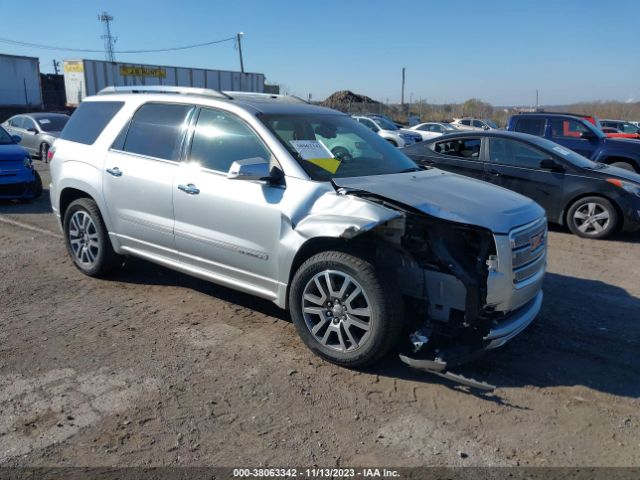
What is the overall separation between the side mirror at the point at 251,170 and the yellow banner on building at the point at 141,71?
33.7 m

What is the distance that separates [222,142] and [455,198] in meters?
1.96

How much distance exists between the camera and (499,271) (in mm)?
3547

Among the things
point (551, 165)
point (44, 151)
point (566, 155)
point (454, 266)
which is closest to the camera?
point (454, 266)

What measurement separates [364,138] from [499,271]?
206cm

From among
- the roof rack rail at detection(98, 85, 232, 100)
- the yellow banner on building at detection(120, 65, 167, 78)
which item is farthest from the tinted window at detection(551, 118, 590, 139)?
the yellow banner on building at detection(120, 65, 167, 78)

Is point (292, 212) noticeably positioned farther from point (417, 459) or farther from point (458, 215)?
point (417, 459)

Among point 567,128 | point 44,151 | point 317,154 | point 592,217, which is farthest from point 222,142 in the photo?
point 44,151

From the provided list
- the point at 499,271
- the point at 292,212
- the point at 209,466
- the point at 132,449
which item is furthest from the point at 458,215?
the point at 132,449

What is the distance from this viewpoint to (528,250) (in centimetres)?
382

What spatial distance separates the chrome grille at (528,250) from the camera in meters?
3.65

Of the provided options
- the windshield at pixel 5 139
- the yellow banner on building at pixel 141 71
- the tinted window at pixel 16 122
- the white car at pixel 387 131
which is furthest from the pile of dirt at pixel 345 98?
the windshield at pixel 5 139

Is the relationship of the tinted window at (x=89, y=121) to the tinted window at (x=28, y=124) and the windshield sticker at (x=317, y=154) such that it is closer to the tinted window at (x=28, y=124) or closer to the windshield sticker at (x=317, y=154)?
the windshield sticker at (x=317, y=154)

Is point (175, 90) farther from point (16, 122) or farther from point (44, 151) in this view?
point (16, 122)

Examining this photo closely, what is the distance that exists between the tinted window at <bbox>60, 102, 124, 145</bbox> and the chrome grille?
3.98 m
